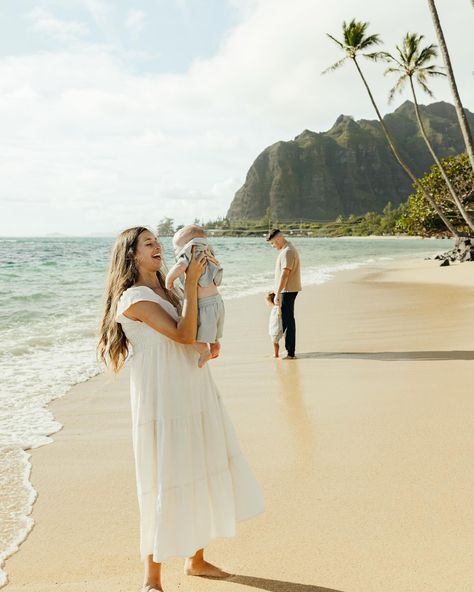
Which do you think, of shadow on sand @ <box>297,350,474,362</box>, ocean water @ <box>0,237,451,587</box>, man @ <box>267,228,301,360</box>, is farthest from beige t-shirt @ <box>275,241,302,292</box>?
ocean water @ <box>0,237,451,587</box>

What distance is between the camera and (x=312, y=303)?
1437 centimetres

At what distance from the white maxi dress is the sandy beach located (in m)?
0.35

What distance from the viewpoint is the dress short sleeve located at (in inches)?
98.7

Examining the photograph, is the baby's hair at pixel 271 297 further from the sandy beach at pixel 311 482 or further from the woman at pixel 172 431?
the woman at pixel 172 431

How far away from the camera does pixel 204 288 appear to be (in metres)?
2.60

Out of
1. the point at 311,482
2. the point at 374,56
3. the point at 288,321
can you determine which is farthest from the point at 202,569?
the point at 374,56

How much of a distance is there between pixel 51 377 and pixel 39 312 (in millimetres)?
7063

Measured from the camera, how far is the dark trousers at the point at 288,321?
7.90 metres

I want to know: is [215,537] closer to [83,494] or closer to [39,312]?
[83,494]

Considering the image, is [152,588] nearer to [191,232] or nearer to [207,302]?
[207,302]

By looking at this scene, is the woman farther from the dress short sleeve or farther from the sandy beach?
the sandy beach

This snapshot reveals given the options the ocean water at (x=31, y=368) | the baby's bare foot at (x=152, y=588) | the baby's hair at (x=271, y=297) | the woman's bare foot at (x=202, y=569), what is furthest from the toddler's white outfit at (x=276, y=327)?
the baby's bare foot at (x=152, y=588)

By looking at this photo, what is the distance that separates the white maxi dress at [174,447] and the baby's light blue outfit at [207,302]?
112 mm

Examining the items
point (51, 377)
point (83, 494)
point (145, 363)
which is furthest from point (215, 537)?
point (51, 377)
